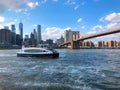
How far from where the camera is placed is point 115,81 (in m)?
18.2

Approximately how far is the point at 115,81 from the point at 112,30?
207ft

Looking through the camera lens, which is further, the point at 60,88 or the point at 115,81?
the point at 115,81

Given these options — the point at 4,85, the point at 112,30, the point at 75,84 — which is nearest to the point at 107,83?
the point at 75,84

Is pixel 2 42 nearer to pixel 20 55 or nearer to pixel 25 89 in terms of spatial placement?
pixel 20 55

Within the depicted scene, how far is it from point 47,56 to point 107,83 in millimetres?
34660

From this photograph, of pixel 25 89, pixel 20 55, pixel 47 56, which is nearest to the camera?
pixel 25 89

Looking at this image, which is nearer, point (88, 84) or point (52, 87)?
point (52, 87)

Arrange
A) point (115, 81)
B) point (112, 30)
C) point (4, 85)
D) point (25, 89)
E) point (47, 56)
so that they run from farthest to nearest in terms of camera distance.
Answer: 1. point (112, 30)
2. point (47, 56)
3. point (115, 81)
4. point (4, 85)
5. point (25, 89)

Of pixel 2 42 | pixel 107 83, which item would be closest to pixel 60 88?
pixel 107 83

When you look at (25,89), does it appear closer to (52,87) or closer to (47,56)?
(52,87)

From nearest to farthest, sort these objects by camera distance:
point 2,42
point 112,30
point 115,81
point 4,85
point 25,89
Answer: point 25,89 → point 4,85 → point 115,81 → point 112,30 → point 2,42

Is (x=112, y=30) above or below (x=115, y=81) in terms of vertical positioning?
above

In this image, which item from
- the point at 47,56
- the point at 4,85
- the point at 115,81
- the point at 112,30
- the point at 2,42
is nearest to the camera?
the point at 4,85

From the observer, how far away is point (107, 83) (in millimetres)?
17547
